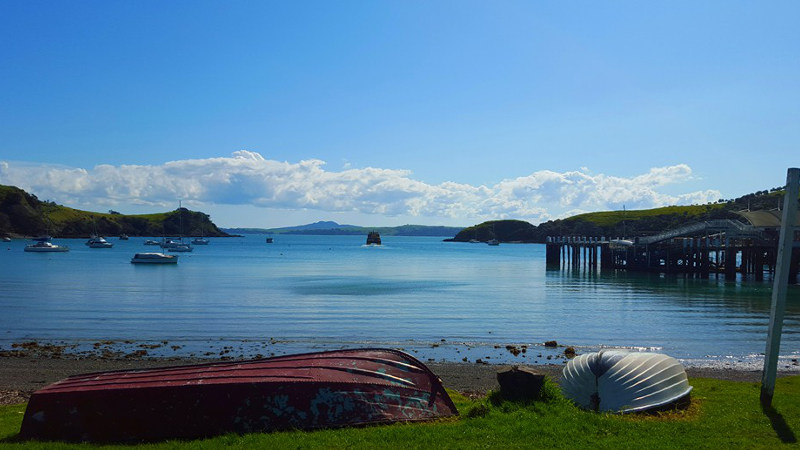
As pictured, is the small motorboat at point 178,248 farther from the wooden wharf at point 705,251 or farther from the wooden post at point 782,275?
the wooden post at point 782,275

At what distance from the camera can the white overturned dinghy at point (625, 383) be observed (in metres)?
11.3

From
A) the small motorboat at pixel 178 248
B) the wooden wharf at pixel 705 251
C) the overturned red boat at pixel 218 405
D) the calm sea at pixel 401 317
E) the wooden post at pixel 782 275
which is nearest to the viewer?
the overturned red boat at pixel 218 405

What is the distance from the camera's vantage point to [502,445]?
9.12 m

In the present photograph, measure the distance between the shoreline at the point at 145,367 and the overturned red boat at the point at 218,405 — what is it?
20.5 feet

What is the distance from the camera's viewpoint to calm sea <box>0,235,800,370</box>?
2669 cm

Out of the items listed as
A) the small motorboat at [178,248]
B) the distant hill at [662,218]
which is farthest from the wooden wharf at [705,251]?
the small motorboat at [178,248]

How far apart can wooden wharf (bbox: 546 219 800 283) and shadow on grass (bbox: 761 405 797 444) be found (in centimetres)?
5467

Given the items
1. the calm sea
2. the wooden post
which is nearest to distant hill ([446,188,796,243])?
the calm sea

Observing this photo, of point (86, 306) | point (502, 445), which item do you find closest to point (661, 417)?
point (502, 445)

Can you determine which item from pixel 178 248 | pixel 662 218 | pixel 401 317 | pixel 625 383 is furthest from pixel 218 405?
pixel 662 218

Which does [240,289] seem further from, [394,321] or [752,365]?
[752,365]

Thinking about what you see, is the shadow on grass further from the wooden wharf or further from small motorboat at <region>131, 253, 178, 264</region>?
small motorboat at <region>131, 253, 178, 264</region>

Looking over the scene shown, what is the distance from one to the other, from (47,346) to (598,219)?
189021 mm

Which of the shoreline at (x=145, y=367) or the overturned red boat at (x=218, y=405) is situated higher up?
the overturned red boat at (x=218, y=405)
